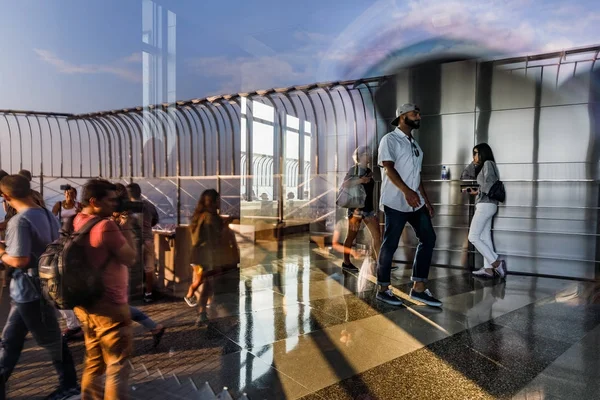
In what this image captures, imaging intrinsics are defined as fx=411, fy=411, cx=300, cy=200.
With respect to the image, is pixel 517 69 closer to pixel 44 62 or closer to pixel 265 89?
pixel 265 89

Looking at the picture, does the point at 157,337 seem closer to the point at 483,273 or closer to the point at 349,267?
the point at 349,267

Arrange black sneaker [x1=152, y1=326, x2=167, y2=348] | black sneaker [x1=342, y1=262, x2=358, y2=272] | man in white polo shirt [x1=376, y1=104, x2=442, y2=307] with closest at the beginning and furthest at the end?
1. black sneaker [x1=152, y1=326, x2=167, y2=348]
2. man in white polo shirt [x1=376, y1=104, x2=442, y2=307]
3. black sneaker [x1=342, y1=262, x2=358, y2=272]

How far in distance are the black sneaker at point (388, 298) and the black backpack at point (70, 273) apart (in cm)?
256

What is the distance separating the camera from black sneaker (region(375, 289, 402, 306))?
3707 mm

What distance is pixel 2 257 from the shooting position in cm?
196

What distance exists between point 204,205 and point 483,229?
343 cm

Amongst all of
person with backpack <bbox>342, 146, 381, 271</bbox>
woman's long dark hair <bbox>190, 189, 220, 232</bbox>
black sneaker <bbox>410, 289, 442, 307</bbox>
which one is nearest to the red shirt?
woman's long dark hair <bbox>190, 189, 220, 232</bbox>

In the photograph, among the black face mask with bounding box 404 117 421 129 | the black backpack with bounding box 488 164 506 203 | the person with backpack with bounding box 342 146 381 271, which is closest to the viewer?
the black face mask with bounding box 404 117 421 129

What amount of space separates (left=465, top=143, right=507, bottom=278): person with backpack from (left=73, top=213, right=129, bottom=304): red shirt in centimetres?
433

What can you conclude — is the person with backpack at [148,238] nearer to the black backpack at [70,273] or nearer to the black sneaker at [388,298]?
the black backpack at [70,273]

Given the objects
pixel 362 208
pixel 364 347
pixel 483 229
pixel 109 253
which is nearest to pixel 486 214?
pixel 483 229

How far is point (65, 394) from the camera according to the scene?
6.81ft

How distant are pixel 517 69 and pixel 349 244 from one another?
3210 millimetres

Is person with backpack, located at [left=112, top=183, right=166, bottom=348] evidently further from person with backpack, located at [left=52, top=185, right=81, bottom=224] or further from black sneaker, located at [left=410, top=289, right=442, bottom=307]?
black sneaker, located at [left=410, top=289, right=442, bottom=307]
